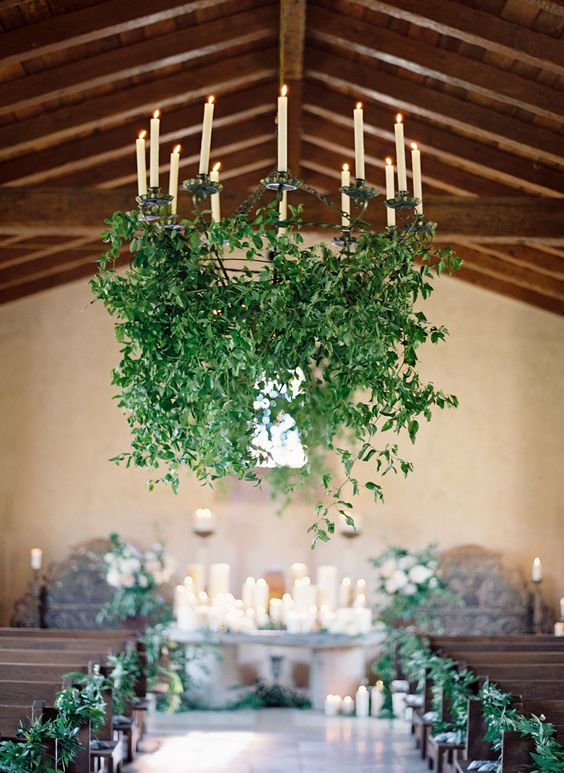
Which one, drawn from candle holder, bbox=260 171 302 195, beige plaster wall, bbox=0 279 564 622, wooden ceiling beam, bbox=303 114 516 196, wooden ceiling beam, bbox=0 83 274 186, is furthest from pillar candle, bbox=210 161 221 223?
beige plaster wall, bbox=0 279 564 622

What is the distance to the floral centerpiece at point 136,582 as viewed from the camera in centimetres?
933

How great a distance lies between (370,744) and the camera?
780 centimetres

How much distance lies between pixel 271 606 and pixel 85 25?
530cm

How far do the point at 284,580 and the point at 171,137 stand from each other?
4.37 metres

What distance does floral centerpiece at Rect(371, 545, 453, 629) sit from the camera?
30.7 ft

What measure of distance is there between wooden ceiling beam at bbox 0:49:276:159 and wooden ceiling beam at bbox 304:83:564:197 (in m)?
0.64

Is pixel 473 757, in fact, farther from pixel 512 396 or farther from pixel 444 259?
pixel 512 396

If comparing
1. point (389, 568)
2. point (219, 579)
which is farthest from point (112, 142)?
point (389, 568)

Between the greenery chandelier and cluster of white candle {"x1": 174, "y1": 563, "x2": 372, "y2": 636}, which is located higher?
the greenery chandelier

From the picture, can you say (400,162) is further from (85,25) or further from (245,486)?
(245,486)

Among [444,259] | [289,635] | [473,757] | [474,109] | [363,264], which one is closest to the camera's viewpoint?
[363,264]

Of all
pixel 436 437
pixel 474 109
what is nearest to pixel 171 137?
pixel 474 109

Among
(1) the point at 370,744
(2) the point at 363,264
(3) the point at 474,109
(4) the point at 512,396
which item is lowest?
(1) the point at 370,744

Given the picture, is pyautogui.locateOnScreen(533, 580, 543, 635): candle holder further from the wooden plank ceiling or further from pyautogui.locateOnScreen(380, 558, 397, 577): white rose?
the wooden plank ceiling
